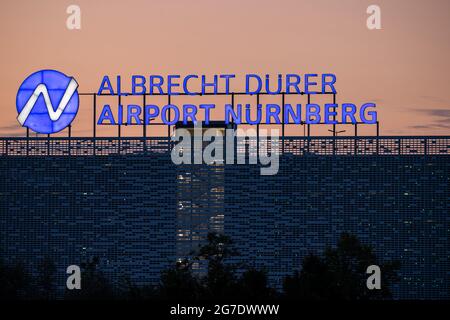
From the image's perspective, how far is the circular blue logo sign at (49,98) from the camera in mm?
117750

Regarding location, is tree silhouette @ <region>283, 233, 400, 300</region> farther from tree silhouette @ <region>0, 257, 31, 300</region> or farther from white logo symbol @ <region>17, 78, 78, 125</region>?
white logo symbol @ <region>17, 78, 78, 125</region>

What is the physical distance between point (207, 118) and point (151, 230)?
776 inches

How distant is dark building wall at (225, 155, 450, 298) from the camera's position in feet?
441

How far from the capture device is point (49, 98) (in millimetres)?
117938

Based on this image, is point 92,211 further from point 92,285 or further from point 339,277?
point 339,277

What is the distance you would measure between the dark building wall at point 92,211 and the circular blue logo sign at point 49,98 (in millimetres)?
18481

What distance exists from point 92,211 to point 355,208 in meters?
27.3

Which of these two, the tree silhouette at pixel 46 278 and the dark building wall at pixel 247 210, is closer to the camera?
the tree silhouette at pixel 46 278

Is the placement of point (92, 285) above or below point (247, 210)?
below

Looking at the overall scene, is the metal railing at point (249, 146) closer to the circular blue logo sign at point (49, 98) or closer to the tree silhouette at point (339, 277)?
the circular blue logo sign at point (49, 98)

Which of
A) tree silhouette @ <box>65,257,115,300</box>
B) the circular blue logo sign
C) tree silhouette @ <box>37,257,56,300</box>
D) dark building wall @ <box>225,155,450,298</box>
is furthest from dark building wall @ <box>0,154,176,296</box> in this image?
the circular blue logo sign

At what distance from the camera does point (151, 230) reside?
13562 centimetres

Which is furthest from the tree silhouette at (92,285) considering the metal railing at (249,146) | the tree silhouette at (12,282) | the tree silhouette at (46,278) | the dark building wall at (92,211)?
the metal railing at (249,146)

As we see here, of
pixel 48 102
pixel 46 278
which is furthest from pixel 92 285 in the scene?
pixel 48 102
